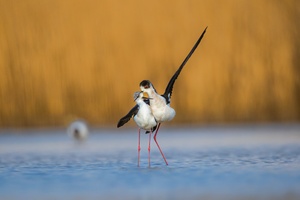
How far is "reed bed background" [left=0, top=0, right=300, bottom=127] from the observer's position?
14625 mm

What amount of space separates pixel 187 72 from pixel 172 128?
1.36 meters

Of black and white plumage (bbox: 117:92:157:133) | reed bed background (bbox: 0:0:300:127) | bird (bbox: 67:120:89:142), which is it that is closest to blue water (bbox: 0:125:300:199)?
bird (bbox: 67:120:89:142)

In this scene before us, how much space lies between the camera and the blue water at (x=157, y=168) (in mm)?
5488

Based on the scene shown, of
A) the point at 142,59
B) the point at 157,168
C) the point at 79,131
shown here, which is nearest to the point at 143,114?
the point at 157,168

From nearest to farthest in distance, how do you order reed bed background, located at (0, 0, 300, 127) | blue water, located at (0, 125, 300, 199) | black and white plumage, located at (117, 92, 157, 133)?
1. blue water, located at (0, 125, 300, 199)
2. black and white plumage, located at (117, 92, 157, 133)
3. reed bed background, located at (0, 0, 300, 127)

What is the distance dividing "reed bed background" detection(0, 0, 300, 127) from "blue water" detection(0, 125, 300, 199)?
2.16 meters

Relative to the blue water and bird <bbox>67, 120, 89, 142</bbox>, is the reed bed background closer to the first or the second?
bird <bbox>67, 120, 89, 142</bbox>

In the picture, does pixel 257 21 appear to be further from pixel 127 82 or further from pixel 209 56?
pixel 127 82

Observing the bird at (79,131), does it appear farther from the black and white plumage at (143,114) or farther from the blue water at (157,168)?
the black and white plumage at (143,114)

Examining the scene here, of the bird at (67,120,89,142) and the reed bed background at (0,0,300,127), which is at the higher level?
the reed bed background at (0,0,300,127)

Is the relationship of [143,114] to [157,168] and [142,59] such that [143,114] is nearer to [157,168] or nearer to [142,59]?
[157,168]

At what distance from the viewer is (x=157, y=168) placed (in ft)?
24.0

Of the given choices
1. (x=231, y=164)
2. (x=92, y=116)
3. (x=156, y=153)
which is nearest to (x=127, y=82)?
(x=92, y=116)

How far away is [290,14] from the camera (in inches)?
640
